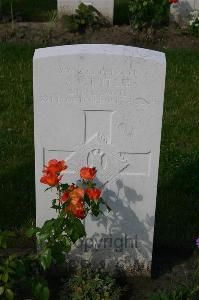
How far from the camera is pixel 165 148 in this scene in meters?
5.58

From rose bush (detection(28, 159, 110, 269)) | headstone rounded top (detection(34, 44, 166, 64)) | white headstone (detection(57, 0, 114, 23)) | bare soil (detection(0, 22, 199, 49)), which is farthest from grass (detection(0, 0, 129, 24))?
rose bush (detection(28, 159, 110, 269))

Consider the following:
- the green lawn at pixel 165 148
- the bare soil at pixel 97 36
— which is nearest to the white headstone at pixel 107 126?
the green lawn at pixel 165 148

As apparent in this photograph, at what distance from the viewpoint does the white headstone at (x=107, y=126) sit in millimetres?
3342

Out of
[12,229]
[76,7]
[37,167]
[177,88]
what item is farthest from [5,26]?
[37,167]

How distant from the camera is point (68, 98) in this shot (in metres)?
3.41

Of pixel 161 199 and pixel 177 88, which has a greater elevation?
pixel 177 88

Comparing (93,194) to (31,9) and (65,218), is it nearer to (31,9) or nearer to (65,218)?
(65,218)

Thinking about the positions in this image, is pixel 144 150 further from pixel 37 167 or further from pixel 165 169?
pixel 165 169

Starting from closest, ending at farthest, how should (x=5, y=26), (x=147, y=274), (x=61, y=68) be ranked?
(x=61, y=68) < (x=147, y=274) < (x=5, y=26)

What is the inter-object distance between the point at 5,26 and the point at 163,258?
528 centimetres

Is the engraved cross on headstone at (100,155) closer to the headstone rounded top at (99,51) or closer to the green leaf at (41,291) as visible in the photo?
the headstone rounded top at (99,51)

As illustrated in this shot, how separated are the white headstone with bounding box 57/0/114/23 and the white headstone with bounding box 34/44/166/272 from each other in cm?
547

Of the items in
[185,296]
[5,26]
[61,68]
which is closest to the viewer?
[61,68]

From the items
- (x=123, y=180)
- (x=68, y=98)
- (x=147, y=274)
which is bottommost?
(x=147, y=274)
